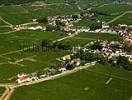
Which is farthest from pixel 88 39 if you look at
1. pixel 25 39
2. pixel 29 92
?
pixel 29 92

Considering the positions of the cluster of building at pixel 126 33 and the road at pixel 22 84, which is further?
the cluster of building at pixel 126 33

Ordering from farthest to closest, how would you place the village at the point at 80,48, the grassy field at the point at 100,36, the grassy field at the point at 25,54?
A: the grassy field at the point at 100,36 → the grassy field at the point at 25,54 → the village at the point at 80,48

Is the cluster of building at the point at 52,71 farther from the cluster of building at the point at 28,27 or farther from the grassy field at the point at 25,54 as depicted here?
the cluster of building at the point at 28,27

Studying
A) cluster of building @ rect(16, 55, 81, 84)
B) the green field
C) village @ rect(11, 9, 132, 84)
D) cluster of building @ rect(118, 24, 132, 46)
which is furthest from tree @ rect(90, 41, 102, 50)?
cluster of building @ rect(16, 55, 81, 84)

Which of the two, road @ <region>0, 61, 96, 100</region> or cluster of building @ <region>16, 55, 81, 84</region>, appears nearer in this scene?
road @ <region>0, 61, 96, 100</region>

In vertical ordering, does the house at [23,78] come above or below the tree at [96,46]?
above

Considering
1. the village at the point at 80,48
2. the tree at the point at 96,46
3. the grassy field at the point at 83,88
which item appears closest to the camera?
the grassy field at the point at 83,88

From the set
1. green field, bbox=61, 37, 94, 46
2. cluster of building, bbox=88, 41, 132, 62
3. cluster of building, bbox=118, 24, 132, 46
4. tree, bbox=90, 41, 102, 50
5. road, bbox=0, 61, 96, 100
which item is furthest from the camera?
cluster of building, bbox=118, 24, 132, 46

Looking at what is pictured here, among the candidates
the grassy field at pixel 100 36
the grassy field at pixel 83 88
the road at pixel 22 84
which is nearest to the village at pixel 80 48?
the road at pixel 22 84

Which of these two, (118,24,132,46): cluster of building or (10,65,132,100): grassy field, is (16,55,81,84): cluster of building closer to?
(10,65,132,100): grassy field

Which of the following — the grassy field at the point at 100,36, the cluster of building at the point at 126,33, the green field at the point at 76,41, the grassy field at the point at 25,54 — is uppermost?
the grassy field at the point at 25,54
